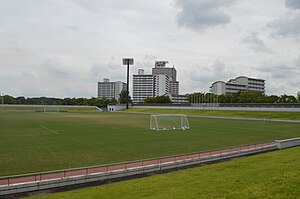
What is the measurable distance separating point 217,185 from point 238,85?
135 m

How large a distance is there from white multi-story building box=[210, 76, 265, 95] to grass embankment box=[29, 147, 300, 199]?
4866 inches

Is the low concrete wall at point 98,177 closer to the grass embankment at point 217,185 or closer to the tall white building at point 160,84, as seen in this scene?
the grass embankment at point 217,185

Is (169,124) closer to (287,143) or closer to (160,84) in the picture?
(287,143)

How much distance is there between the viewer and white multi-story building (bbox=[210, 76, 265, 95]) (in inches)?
5182

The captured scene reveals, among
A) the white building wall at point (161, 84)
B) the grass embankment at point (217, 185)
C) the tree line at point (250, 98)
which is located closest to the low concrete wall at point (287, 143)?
the grass embankment at point (217, 185)

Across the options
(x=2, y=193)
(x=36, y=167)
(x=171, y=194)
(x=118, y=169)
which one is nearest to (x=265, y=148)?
(x=118, y=169)

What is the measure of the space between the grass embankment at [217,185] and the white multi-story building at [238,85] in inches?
4866

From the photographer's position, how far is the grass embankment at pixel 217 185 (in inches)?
276

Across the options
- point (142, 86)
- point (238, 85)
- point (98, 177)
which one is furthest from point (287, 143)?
point (142, 86)

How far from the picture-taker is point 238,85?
136m

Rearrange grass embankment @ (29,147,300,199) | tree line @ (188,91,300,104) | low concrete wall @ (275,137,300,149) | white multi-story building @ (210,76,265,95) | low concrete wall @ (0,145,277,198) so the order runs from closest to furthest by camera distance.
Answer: grass embankment @ (29,147,300,199)
low concrete wall @ (0,145,277,198)
low concrete wall @ (275,137,300,149)
tree line @ (188,91,300,104)
white multi-story building @ (210,76,265,95)

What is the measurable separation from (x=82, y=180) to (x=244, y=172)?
17.6ft

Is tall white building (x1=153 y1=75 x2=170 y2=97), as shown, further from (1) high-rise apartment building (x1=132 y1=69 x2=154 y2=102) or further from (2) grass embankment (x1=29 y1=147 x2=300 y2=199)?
(2) grass embankment (x1=29 y1=147 x2=300 y2=199)

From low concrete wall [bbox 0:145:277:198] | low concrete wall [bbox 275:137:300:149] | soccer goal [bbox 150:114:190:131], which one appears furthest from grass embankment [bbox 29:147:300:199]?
soccer goal [bbox 150:114:190:131]
